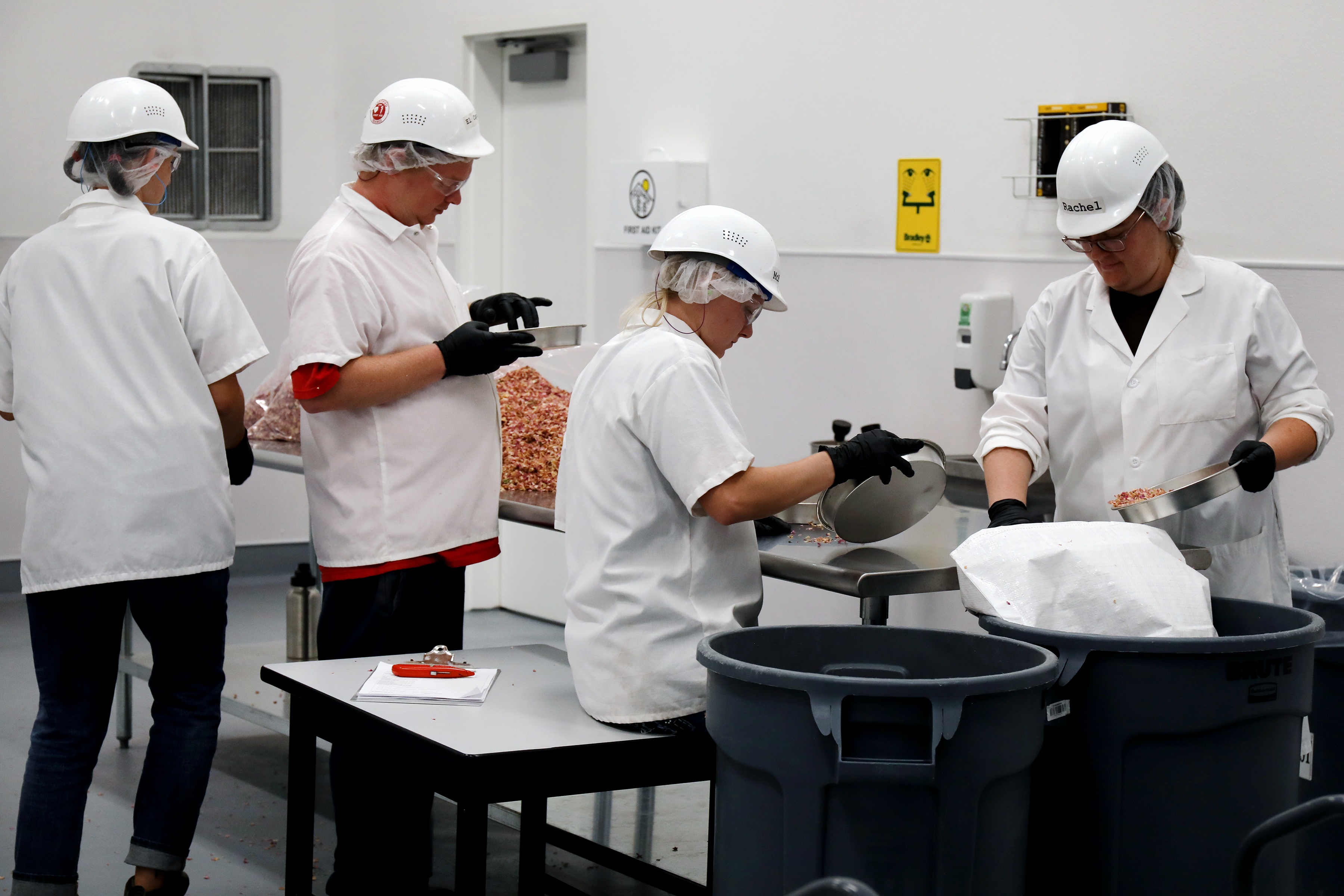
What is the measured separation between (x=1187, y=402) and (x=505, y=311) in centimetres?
141

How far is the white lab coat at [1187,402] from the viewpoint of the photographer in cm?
254

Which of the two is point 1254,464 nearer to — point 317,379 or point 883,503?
point 883,503

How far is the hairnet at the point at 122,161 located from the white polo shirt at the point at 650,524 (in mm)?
1063

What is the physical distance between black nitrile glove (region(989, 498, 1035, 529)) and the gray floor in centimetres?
125

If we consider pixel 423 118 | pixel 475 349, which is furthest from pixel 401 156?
pixel 475 349

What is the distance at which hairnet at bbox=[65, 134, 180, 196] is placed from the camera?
2.73 metres

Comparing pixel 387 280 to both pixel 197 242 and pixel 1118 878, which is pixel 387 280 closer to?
pixel 197 242

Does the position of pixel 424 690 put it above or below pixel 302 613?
above

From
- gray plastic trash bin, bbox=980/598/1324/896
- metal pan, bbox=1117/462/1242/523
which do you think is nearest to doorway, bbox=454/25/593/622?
metal pan, bbox=1117/462/1242/523

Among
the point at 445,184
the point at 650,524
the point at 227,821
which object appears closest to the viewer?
the point at 650,524

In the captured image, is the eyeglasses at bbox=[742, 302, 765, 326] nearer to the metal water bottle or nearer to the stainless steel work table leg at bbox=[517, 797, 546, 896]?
the stainless steel work table leg at bbox=[517, 797, 546, 896]

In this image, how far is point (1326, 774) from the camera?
8.75 ft

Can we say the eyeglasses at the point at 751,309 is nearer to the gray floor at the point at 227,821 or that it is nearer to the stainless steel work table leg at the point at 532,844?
the stainless steel work table leg at the point at 532,844

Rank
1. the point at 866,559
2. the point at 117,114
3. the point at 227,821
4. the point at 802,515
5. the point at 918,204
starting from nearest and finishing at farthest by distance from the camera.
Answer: the point at 866,559 < the point at 117,114 < the point at 802,515 < the point at 227,821 < the point at 918,204
